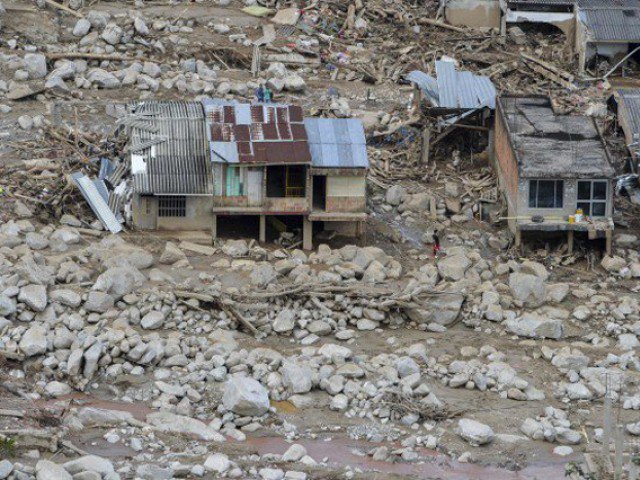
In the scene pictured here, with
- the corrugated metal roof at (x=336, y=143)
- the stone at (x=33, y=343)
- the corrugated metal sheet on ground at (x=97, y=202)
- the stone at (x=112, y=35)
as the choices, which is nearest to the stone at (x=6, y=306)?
the stone at (x=33, y=343)

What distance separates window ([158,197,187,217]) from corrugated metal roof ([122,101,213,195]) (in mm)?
391

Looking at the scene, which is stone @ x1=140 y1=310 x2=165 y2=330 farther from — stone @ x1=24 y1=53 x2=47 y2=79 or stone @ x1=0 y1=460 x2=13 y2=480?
stone @ x1=24 y1=53 x2=47 y2=79

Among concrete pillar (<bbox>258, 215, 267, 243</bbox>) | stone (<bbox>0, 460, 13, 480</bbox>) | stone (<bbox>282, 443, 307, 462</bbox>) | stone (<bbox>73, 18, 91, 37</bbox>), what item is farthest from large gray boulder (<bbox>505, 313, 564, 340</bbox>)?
stone (<bbox>73, 18, 91, 37</bbox>)

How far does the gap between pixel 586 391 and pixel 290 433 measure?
6.30 metres

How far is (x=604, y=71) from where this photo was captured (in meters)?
53.4

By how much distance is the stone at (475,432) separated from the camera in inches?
1293

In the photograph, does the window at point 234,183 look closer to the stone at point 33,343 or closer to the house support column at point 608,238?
the stone at point 33,343

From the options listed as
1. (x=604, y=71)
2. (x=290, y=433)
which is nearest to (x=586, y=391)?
(x=290, y=433)

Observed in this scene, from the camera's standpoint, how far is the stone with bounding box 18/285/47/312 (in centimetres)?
3591

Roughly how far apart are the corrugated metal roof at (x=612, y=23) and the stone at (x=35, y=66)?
16329 mm

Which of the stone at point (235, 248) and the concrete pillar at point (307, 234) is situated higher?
the concrete pillar at point (307, 234)

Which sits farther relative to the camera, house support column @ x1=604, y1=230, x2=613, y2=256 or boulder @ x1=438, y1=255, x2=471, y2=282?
house support column @ x1=604, y1=230, x2=613, y2=256

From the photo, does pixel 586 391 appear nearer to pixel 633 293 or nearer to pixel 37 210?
pixel 633 293

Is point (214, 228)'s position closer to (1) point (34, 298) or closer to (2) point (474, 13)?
(1) point (34, 298)
